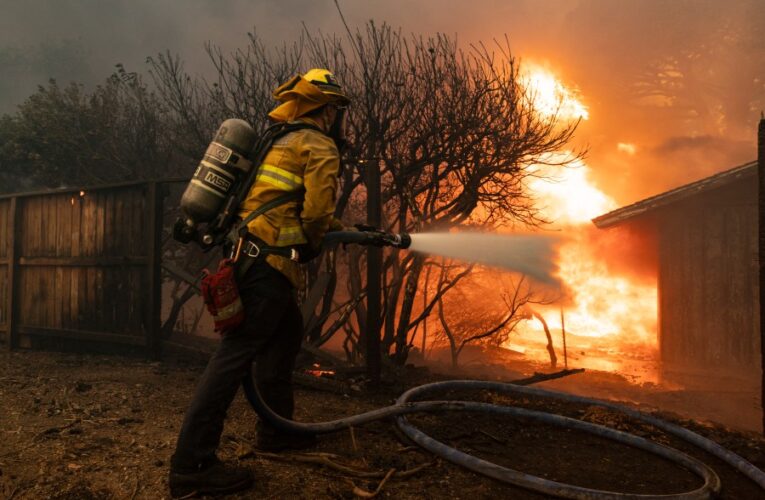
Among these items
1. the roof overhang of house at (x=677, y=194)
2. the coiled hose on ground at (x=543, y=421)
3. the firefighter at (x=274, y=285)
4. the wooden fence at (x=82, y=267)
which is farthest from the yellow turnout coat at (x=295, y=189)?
the roof overhang of house at (x=677, y=194)

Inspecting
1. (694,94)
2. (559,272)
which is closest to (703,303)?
(559,272)

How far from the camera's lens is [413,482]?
113 inches

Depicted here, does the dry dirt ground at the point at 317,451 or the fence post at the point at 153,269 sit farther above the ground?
the fence post at the point at 153,269

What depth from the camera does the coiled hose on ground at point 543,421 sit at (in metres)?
2.70

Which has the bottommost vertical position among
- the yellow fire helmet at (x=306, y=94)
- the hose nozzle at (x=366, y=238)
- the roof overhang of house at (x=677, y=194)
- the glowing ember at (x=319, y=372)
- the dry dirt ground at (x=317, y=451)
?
the dry dirt ground at (x=317, y=451)

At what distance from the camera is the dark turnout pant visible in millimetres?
2605

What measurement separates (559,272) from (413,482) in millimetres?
16183

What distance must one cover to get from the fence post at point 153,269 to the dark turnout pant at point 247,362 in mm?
3746

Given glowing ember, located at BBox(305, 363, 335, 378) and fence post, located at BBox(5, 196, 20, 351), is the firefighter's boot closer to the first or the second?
glowing ember, located at BBox(305, 363, 335, 378)

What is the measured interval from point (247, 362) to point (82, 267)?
550 cm

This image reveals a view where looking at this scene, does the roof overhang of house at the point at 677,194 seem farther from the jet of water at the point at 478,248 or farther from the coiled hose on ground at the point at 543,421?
the coiled hose on ground at the point at 543,421

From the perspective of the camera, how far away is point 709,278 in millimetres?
11656

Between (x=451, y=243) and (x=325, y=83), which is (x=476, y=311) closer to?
(x=451, y=243)

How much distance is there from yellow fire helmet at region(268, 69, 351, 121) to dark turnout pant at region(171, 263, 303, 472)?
0.98 m
